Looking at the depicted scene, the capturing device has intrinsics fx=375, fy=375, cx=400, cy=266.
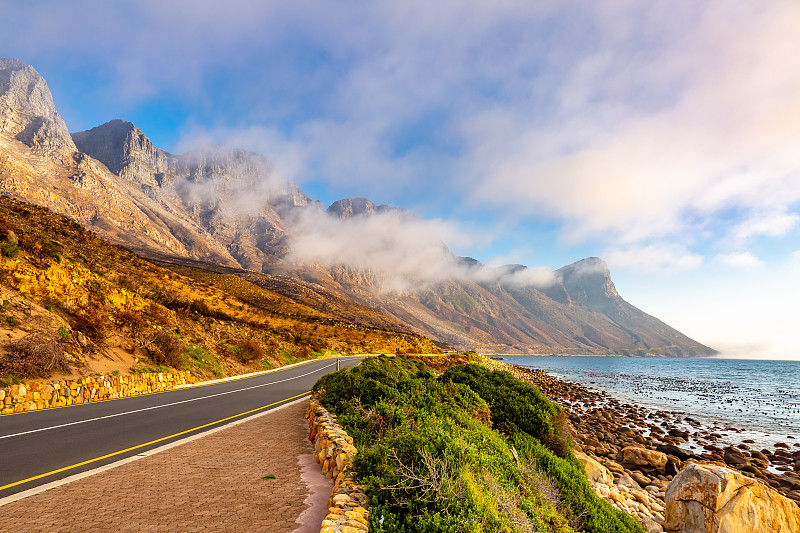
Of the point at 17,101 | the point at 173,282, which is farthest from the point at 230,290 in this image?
the point at 17,101

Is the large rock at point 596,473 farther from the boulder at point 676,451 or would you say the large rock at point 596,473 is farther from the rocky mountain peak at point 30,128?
the rocky mountain peak at point 30,128

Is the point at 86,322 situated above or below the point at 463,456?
above

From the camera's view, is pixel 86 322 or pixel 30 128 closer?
pixel 86 322

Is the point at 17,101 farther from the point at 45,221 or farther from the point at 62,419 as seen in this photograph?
the point at 62,419

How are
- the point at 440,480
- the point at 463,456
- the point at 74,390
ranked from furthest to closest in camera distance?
the point at 74,390 < the point at 463,456 < the point at 440,480

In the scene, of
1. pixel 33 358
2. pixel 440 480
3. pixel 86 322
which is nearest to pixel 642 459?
pixel 440 480

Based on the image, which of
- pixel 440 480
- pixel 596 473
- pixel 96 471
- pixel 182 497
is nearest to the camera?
pixel 440 480

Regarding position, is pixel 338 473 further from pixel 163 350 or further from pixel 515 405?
pixel 163 350

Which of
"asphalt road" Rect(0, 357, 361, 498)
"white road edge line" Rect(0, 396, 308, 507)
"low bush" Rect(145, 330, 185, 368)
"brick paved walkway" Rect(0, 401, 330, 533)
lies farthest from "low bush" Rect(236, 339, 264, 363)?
"brick paved walkway" Rect(0, 401, 330, 533)

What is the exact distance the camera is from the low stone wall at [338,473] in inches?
175

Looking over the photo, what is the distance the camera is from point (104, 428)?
1060cm

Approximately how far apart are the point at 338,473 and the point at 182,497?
2537 mm

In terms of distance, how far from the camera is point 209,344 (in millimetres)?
26984

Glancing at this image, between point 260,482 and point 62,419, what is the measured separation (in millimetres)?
9089
